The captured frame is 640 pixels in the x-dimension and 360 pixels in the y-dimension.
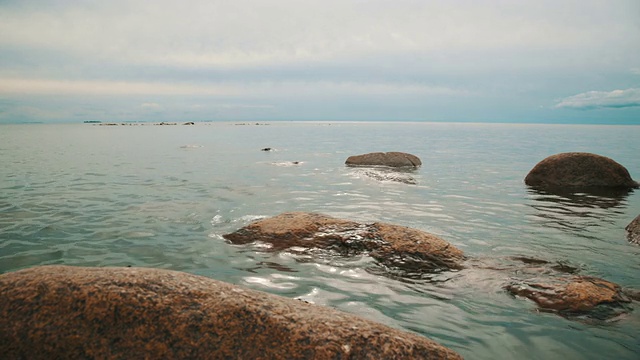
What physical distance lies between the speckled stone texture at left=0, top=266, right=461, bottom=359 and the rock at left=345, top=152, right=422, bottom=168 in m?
20.5

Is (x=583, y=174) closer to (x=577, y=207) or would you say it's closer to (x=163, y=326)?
(x=577, y=207)

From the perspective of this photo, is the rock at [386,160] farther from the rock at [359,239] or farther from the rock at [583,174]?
the rock at [359,239]

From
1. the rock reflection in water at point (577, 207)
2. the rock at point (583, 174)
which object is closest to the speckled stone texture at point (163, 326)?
the rock reflection in water at point (577, 207)

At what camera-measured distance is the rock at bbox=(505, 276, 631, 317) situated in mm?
5293

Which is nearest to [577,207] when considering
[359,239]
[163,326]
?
[359,239]

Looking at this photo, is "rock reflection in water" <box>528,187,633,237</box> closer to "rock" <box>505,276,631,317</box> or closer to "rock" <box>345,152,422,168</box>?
"rock" <box>505,276,631,317</box>

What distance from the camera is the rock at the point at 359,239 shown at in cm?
698

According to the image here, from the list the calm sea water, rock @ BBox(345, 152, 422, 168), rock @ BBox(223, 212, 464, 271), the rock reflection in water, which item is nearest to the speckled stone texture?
the calm sea water

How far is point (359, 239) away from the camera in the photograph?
766 centimetres

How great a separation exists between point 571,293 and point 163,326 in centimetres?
528

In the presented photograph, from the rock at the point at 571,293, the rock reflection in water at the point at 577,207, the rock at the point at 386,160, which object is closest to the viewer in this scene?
the rock at the point at 571,293

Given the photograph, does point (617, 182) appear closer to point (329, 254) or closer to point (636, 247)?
point (636, 247)

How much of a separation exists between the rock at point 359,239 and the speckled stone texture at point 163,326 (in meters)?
3.27

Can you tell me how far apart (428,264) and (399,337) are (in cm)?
336
